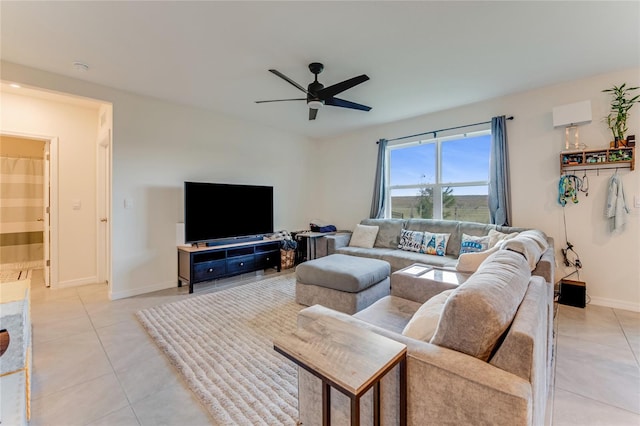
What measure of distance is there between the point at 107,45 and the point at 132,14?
610mm

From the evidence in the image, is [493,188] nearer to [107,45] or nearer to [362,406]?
[362,406]

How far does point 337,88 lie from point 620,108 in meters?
2.98

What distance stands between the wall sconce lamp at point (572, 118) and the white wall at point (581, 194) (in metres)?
0.07

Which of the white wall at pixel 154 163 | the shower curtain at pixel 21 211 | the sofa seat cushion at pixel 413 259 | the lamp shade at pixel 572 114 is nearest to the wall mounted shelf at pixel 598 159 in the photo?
the lamp shade at pixel 572 114

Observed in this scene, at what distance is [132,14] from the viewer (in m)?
1.98

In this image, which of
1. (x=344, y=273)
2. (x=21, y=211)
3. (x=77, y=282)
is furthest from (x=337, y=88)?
(x=21, y=211)

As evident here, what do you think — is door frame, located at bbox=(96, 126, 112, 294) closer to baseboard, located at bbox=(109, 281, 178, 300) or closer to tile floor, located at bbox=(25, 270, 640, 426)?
baseboard, located at bbox=(109, 281, 178, 300)

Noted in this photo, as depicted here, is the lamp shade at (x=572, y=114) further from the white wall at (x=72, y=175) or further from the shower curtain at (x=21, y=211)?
the shower curtain at (x=21, y=211)

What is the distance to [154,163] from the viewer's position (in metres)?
3.58

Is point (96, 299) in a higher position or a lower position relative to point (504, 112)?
lower

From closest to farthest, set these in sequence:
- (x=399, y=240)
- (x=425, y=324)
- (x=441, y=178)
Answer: (x=425, y=324) → (x=399, y=240) → (x=441, y=178)

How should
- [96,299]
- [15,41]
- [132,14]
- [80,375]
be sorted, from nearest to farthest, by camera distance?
1. [80,375]
2. [132,14]
3. [15,41]
4. [96,299]

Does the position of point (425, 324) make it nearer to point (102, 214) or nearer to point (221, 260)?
point (221, 260)

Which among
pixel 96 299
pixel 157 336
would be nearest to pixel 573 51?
pixel 157 336
